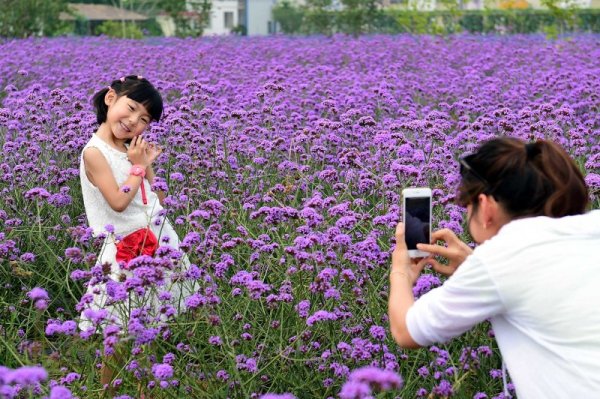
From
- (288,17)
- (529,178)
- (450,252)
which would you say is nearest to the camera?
(529,178)

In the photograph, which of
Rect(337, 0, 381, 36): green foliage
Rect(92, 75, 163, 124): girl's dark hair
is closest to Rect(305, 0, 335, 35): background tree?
Rect(337, 0, 381, 36): green foliage

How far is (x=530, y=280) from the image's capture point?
7.84 feet

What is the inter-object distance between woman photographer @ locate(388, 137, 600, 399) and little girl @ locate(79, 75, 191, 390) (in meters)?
1.67

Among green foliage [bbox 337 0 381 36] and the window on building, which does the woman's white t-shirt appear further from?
the window on building

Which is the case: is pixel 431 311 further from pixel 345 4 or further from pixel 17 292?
pixel 345 4

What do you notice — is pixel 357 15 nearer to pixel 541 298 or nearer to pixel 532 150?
pixel 532 150

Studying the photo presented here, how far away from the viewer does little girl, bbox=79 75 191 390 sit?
13.2 ft

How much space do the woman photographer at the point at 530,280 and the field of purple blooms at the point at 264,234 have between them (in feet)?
1.25

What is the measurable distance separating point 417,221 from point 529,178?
455mm

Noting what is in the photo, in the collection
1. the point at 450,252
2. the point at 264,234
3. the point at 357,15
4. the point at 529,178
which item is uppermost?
the point at 529,178

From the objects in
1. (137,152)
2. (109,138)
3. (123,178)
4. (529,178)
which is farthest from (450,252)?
(109,138)

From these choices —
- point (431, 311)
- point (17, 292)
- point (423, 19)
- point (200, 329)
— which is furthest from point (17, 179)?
point (423, 19)

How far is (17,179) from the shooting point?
207 inches

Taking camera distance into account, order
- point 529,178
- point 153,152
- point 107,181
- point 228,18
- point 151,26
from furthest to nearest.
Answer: point 228,18 → point 151,26 → point 153,152 → point 107,181 → point 529,178
